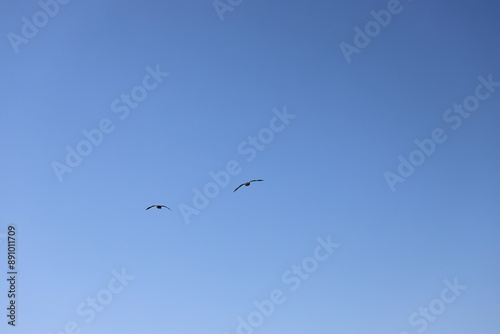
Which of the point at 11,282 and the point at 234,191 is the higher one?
the point at 11,282

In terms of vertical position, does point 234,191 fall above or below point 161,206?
below

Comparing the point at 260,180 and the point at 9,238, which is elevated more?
the point at 9,238

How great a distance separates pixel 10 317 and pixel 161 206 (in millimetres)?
17457

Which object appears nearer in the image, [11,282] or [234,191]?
[11,282]

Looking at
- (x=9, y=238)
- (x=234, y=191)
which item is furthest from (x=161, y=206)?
(x=9, y=238)

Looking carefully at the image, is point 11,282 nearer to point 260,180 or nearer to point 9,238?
point 9,238

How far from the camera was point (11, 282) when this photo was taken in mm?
41000

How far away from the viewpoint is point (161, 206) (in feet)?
176

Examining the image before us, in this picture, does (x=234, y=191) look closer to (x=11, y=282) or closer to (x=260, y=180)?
(x=260, y=180)

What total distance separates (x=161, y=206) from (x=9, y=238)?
617 inches

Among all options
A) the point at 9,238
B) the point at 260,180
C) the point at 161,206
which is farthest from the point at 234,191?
the point at 9,238

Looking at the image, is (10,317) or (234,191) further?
(234,191)

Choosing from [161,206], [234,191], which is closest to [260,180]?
[234,191]

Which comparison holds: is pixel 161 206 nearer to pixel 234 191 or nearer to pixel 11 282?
pixel 234 191
